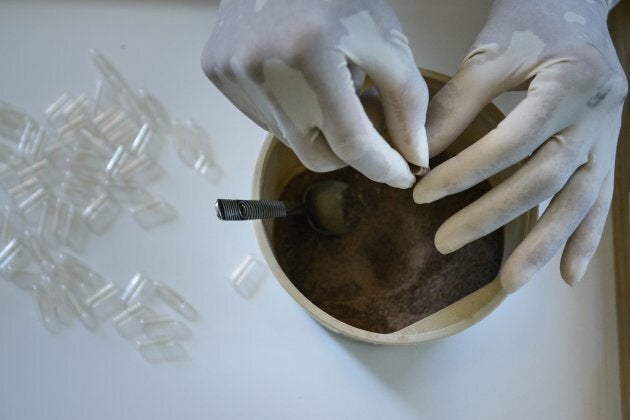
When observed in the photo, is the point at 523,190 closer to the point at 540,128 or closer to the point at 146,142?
the point at 540,128

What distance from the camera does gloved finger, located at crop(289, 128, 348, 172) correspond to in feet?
1.45

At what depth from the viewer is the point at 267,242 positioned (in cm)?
52

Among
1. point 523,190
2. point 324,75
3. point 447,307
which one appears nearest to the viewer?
point 324,75

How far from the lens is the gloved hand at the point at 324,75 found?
36 cm

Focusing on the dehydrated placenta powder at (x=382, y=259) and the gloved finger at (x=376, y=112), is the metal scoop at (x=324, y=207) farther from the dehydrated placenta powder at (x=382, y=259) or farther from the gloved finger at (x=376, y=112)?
the gloved finger at (x=376, y=112)

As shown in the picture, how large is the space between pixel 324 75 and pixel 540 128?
21cm

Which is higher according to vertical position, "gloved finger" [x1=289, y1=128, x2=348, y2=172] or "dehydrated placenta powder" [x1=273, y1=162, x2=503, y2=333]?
"gloved finger" [x1=289, y1=128, x2=348, y2=172]

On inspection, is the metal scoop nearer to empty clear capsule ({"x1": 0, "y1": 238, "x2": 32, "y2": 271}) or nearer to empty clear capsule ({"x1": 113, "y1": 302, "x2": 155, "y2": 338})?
empty clear capsule ({"x1": 113, "y1": 302, "x2": 155, "y2": 338})

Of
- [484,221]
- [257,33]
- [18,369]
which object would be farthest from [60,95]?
[484,221]

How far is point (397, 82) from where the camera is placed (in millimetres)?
430

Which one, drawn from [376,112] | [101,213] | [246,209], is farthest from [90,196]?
[376,112]

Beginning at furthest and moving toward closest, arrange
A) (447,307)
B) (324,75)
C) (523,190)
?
(447,307)
(523,190)
(324,75)

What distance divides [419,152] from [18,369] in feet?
1.80

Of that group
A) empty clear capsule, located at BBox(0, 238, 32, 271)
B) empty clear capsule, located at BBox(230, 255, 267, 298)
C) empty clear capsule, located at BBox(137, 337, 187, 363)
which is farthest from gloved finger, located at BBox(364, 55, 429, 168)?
empty clear capsule, located at BBox(0, 238, 32, 271)
